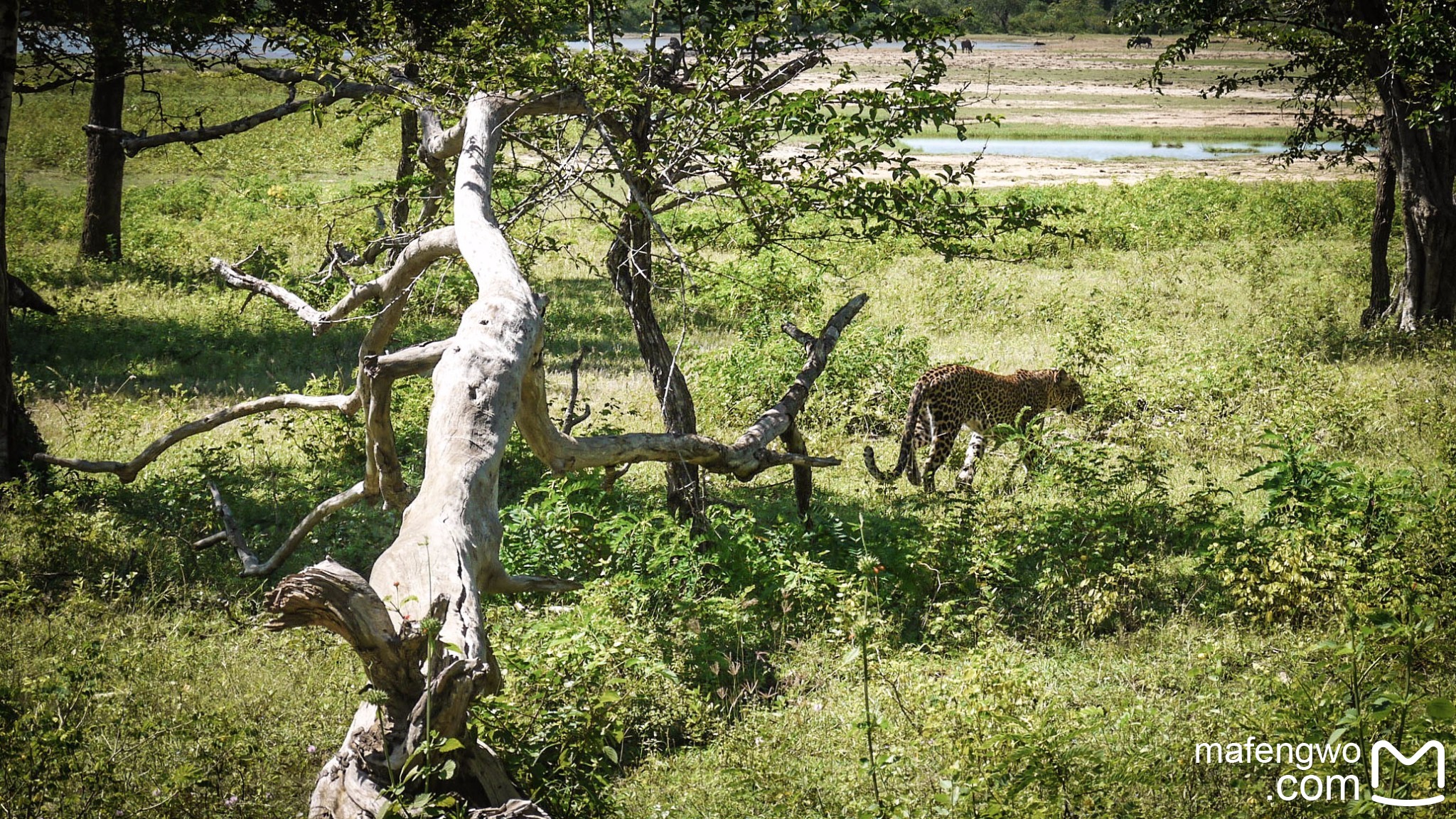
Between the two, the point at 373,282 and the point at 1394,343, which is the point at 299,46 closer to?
the point at 373,282

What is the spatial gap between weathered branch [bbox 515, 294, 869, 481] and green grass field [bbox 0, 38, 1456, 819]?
62 centimetres

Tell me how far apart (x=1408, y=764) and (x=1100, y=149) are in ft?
142

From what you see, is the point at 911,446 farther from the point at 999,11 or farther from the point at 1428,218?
the point at 999,11

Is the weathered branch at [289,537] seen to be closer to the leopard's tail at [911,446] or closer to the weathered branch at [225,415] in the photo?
the weathered branch at [225,415]

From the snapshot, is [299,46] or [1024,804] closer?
[1024,804]

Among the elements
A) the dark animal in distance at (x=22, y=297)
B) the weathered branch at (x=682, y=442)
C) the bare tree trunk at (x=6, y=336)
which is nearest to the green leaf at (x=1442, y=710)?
the weathered branch at (x=682, y=442)

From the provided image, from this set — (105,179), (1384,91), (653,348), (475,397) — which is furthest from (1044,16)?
(475,397)

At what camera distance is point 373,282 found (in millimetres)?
6738

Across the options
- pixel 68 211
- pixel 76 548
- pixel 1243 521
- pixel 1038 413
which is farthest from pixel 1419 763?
pixel 68 211

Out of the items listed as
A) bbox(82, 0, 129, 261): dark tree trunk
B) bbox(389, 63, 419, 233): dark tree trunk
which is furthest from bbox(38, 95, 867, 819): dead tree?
bbox(82, 0, 129, 261): dark tree trunk

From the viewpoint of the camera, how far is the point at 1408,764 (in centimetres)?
401

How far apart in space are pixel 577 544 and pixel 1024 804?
396cm

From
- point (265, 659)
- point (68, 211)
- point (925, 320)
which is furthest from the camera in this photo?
point (68, 211)

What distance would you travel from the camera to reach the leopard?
10.2m
